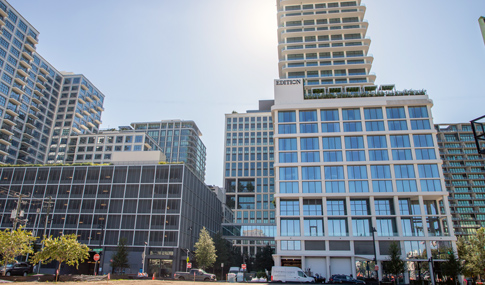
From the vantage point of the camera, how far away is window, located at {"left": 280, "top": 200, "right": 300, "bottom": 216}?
65.2m

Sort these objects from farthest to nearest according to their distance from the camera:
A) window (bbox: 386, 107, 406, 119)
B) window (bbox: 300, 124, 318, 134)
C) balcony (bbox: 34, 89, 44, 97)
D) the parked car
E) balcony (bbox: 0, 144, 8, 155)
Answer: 1. balcony (bbox: 34, 89, 44, 97)
2. balcony (bbox: 0, 144, 8, 155)
3. window (bbox: 300, 124, 318, 134)
4. window (bbox: 386, 107, 406, 119)
5. the parked car

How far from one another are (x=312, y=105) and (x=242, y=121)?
67.0 meters

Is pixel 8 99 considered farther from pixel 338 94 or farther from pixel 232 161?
pixel 338 94

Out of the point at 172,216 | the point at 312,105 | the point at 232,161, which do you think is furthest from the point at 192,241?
the point at 232,161

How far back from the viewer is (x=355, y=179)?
65.4 m

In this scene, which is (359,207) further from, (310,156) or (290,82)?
A: (290,82)

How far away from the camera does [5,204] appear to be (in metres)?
74.4

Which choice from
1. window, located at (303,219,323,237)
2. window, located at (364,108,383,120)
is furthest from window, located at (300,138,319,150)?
window, located at (303,219,323,237)

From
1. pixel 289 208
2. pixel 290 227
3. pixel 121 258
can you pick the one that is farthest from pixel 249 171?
pixel 121 258

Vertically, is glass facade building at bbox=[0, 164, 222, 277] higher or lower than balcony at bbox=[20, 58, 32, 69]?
A: lower

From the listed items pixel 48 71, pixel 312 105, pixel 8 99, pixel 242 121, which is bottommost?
pixel 312 105

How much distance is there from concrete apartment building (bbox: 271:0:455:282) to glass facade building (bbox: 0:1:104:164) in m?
78.0

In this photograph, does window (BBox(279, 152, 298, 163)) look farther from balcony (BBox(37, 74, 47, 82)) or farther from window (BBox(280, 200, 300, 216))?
balcony (BBox(37, 74, 47, 82))

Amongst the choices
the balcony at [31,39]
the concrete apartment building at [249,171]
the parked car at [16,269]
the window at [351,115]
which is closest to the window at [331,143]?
the window at [351,115]
